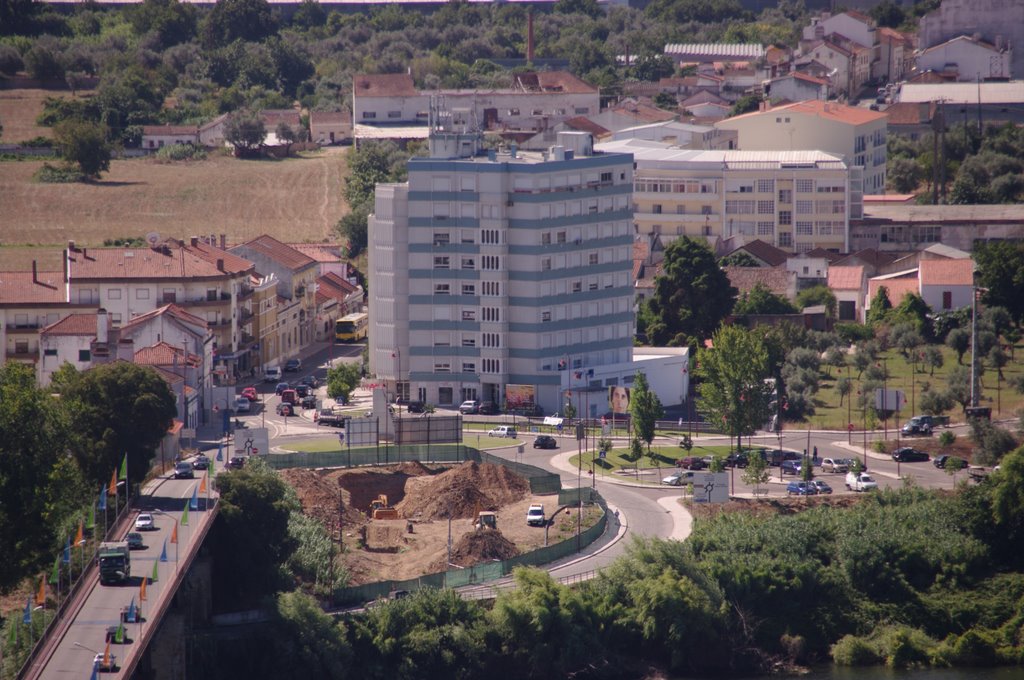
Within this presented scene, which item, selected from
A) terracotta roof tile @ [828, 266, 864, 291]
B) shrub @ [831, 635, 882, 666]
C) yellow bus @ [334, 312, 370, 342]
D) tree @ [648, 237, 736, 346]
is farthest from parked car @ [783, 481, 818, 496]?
yellow bus @ [334, 312, 370, 342]

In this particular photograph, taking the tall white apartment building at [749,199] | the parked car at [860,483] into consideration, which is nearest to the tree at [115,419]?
the parked car at [860,483]

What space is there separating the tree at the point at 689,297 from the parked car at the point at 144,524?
38317 mm

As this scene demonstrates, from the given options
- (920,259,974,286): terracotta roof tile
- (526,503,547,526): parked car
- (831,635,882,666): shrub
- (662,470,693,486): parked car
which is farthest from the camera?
(920,259,974,286): terracotta roof tile

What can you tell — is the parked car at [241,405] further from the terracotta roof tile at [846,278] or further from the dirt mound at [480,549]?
the terracotta roof tile at [846,278]

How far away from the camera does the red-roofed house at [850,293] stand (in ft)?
332

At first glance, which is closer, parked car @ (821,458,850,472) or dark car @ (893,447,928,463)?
parked car @ (821,458,850,472)

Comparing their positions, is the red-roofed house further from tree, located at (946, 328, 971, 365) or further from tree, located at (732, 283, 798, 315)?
tree, located at (946, 328, 971, 365)

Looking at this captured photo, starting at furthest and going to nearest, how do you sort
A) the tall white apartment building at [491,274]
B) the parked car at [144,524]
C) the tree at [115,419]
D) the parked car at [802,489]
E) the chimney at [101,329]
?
the tall white apartment building at [491,274] < the chimney at [101,329] < the parked car at [802,489] < the tree at [115,419] < the parked car at [144,524]

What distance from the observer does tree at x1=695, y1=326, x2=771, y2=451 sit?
251 ft

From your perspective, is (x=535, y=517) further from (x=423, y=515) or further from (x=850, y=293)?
(x=850, y=293)

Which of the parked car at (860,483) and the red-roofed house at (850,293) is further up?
the red-roofed house at (850,293)

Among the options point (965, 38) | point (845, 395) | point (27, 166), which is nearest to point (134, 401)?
point (845, 395)

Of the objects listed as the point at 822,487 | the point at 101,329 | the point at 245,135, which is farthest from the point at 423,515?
the point at 245,135

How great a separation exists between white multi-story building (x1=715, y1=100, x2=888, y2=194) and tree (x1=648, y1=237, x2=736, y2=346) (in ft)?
96.4
